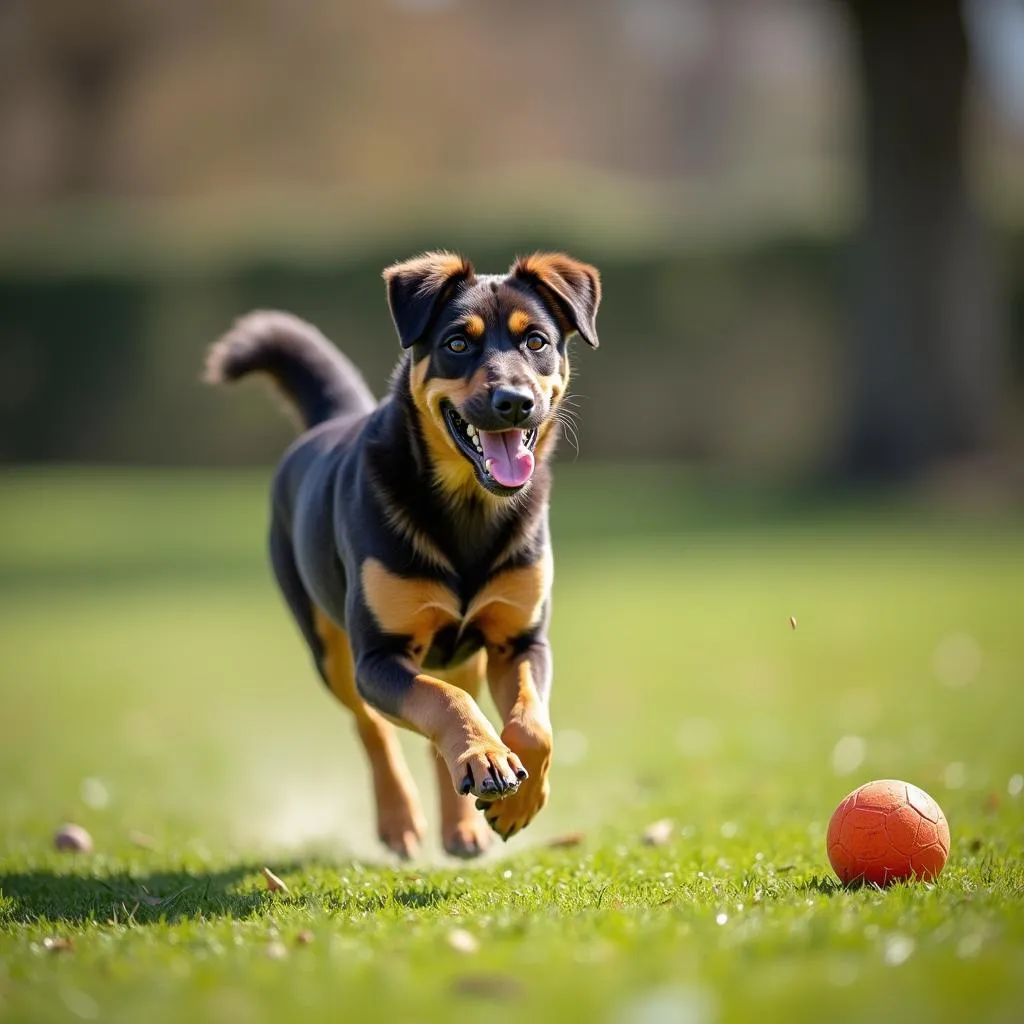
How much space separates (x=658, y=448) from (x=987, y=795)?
866 inches

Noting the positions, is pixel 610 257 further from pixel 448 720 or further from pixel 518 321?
pixel 448 720

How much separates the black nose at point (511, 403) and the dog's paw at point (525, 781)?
3.64 feet

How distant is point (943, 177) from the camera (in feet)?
74.8

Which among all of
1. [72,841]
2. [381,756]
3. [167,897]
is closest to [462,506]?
[381,756]

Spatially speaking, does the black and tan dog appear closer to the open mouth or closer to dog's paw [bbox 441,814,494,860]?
the open mouth

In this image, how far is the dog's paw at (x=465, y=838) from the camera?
6.55m

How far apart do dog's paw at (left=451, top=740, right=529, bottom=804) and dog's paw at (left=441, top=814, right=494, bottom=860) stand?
1.60 metres

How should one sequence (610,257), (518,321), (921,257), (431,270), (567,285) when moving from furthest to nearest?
(610,257)
(921,257)
(567,285)
(431,270)
(518,321)

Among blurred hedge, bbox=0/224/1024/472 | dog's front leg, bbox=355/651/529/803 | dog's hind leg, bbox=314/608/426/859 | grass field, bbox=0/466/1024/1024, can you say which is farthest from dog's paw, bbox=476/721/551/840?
blurred hedge, bbox=0/224/1024/472

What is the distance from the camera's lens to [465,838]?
6570 millimetres

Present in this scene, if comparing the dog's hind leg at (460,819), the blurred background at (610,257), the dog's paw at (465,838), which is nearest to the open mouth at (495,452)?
the dog's hind leg at (460,819)

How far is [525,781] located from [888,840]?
125cm

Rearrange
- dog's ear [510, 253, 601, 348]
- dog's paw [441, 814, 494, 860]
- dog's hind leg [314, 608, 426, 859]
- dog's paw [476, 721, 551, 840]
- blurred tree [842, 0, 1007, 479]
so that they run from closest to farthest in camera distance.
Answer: dog's paw [476, 721, 551, 840], dog's ear [510, 253, 601, 348], dog's paw [441, 814, 494, 860], dog's hind leg [314, 608, 426, 859], blurred tree [842, 0, 1007, 479]

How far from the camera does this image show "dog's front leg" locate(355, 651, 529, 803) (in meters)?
4.95
